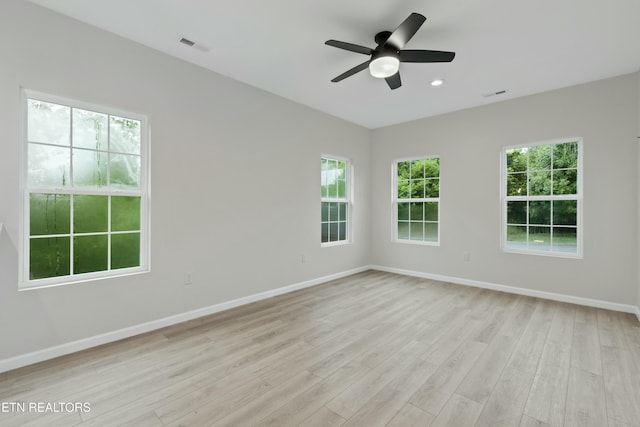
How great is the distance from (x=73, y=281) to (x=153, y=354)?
0.97 m

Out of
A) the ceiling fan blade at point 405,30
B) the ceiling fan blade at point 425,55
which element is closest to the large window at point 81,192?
the ceiling fan blade at point 405,30

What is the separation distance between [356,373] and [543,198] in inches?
150

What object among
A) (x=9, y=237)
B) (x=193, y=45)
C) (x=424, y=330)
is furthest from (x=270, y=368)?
(x=193, y=45)

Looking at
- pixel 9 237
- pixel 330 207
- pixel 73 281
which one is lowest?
pixel 73 281

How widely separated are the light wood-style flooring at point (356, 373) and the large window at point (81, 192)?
793 mm

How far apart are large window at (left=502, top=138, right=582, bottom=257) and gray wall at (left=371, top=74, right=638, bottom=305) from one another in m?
0.13

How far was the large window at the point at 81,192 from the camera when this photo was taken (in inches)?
93.7

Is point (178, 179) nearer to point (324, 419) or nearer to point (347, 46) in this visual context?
point (347, 46)

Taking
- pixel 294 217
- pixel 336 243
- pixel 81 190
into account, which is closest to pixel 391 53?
pixel 294 217

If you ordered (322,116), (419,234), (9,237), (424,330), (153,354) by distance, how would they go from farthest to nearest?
(419,234), (322,116), (424,330), (153,354), (9,237)

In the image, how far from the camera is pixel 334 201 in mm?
5184

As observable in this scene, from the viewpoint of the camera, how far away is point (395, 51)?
2496 mm

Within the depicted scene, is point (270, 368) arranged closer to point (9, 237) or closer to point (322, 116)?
point (9, 237)

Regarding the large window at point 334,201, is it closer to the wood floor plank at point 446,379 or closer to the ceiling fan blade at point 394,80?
the ceiling fan blade at point 394,80
